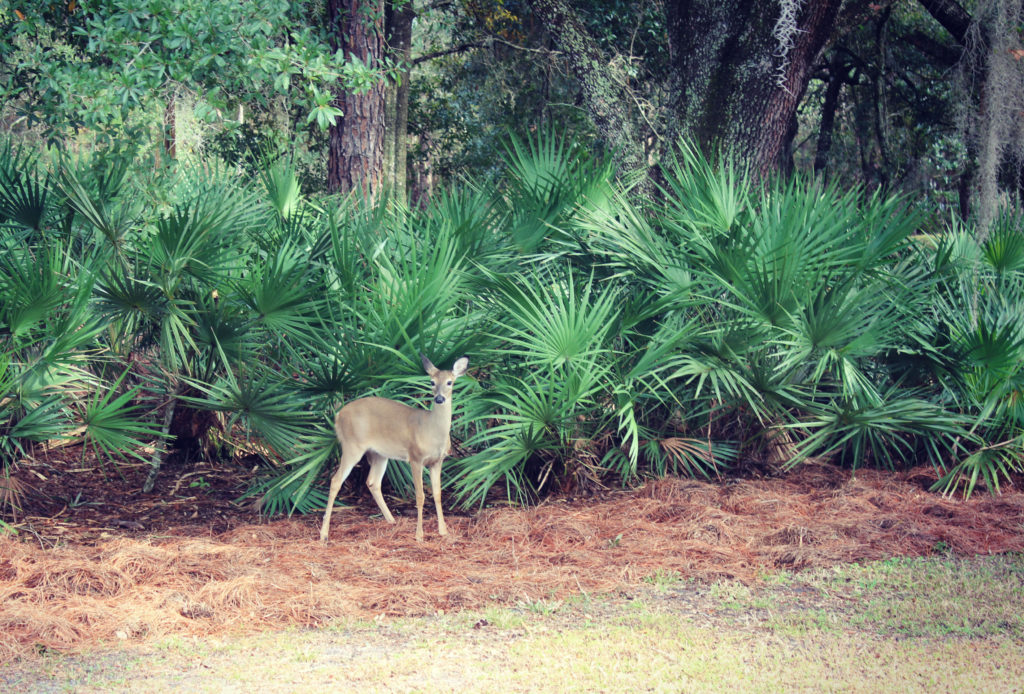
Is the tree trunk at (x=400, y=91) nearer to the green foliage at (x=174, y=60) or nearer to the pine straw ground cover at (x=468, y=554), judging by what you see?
the green foliage at (x=174, y=60)

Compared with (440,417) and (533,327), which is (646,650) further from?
(533,327)

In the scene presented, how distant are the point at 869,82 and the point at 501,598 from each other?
1583 centimetres

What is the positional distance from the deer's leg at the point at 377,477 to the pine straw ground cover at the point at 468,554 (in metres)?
0.10

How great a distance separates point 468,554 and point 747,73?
6.26 metres

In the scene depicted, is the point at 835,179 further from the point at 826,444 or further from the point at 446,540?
the point at 446,540

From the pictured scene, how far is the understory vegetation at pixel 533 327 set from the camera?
748cm

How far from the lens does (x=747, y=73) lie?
1072 cm

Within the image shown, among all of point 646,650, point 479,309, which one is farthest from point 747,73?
point 646,650

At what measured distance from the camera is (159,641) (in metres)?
5.17

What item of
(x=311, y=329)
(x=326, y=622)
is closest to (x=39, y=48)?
(x=311, y=329)

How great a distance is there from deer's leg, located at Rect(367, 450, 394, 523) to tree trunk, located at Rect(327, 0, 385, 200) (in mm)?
4473

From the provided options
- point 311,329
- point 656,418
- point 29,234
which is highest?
point 29,234

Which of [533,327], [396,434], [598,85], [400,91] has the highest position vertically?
[400,91]

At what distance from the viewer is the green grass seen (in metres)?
4.58
